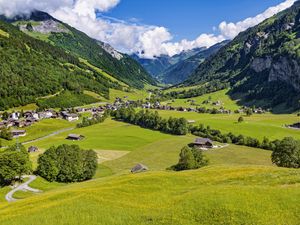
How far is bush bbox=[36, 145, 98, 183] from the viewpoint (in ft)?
414

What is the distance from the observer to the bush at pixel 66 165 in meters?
126

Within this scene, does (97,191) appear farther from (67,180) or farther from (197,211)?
(67,180)

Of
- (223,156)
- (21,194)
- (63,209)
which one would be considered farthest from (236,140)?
(63,209)

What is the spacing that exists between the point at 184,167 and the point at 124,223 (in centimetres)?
7992

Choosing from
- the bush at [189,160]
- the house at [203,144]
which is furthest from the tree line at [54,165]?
the house at [203,144]

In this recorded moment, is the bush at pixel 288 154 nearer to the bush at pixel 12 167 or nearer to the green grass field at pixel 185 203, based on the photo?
the green grass field at pixel 185 203

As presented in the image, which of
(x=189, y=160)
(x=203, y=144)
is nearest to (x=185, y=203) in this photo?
(x=189, y=160)

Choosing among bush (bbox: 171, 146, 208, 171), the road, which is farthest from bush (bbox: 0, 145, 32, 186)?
bush (bbox: 171, 146, 208, 171)

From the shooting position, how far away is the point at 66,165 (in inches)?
5113

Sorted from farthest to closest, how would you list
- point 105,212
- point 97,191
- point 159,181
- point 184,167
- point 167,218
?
point 184,167
point 159,181
point 97,191
point 105,212
point 167,218

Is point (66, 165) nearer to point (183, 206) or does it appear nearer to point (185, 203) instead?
point (185, 203)

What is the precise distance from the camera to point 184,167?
4747 inches

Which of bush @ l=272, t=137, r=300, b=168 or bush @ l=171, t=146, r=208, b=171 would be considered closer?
bush @ l=272, t=137, r=300, b=168

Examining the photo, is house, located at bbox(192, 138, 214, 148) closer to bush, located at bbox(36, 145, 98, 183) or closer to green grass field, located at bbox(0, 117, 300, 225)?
bush, located at bbox(36, 145, 98, 183)
